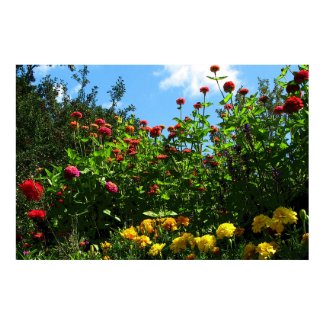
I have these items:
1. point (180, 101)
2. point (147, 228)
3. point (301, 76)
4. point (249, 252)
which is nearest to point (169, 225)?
point (147, 228)

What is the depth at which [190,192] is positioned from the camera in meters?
4.54

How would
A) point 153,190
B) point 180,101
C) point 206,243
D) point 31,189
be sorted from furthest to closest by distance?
point 180,101
point 153,190
point 31,189
point 206,243

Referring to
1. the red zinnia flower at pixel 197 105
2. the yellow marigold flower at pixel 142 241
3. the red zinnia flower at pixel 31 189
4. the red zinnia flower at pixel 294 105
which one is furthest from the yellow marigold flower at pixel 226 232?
the red zinnia flower at pixel 197 105

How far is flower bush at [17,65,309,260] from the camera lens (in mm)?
3295

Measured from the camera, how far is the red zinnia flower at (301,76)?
129 inches

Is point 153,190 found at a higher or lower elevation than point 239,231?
higher

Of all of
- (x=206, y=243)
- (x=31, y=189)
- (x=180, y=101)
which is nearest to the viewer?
(x=206, y=243)

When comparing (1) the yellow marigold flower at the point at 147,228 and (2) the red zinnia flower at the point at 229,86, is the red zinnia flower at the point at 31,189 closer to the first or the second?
(1) the yellow marigold flower at the point at 147,228

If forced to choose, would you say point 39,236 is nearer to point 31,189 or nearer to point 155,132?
point 31,189

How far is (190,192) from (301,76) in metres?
1.68

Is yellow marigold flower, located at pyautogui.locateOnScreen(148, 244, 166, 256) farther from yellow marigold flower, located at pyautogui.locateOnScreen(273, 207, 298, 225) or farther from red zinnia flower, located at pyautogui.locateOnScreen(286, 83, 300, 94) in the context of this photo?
red zinnia flower, located at pyautogui.locateOnScreen(286, 83, 300, 94)
